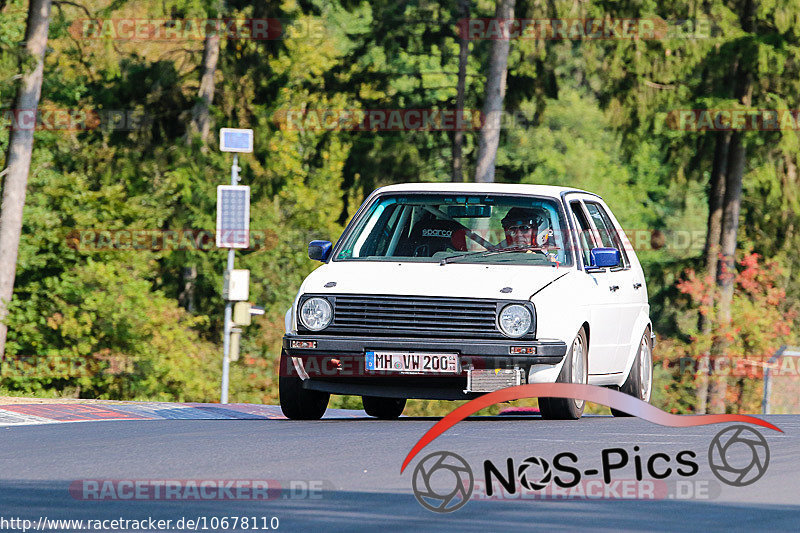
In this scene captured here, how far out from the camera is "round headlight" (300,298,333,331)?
12211 mm

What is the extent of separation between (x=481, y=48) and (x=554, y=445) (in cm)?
3333

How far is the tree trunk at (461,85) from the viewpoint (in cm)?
3991

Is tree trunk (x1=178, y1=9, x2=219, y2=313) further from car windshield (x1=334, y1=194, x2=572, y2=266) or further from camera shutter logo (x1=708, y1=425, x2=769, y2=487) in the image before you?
camera shutter logo (x1=708, y1=425, x2=769, y2=487)

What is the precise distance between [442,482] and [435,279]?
12.0 ft

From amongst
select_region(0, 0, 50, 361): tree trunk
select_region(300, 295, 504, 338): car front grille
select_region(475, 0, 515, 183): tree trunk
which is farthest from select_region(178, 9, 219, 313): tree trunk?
select_region(300, 295, 504, 338): car front grille

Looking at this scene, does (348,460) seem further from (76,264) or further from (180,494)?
(76,264)

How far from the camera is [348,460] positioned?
32.4 feet

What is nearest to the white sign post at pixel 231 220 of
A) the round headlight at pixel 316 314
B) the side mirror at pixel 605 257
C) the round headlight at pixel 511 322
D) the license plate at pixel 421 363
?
the side mirror at pixel 605 257

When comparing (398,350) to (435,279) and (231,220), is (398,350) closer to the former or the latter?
(435,279)

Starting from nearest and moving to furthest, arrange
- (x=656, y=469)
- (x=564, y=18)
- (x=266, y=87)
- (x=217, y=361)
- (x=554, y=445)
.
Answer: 1. (x=656, y=469)
2. (x=554, y=445)
3. (x=564, y=18)
4. (x=217, y=361)
5. (x=266, y=87)

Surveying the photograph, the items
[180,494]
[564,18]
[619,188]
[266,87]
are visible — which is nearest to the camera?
[180,494]

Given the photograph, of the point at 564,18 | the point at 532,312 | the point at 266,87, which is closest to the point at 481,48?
the point at 266,87

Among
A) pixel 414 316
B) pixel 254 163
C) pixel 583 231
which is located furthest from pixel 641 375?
pixel 254 163

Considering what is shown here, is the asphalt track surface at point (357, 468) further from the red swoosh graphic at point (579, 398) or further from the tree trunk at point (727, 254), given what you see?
the tree trunk at point (727, 254)
